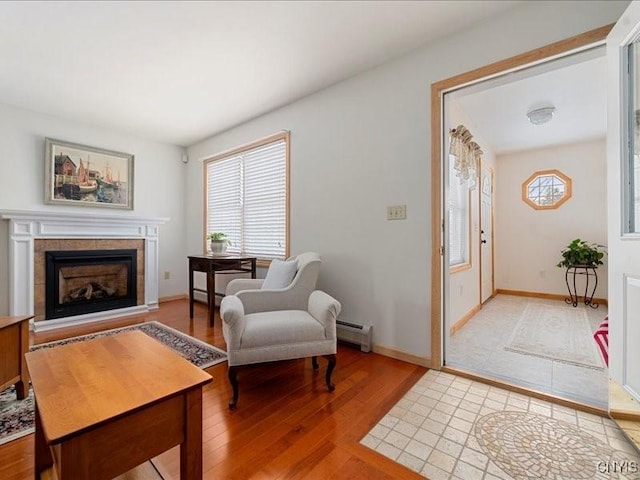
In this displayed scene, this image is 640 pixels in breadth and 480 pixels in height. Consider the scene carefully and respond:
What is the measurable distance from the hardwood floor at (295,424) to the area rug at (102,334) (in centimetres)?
11

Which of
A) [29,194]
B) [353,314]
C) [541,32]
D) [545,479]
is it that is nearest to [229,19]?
[541,32]

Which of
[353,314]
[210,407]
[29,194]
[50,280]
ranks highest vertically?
[29,194]

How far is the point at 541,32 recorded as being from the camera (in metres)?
1.78

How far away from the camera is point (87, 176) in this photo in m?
3.69

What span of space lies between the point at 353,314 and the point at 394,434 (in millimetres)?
1229

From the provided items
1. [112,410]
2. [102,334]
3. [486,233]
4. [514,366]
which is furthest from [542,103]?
[102,334]

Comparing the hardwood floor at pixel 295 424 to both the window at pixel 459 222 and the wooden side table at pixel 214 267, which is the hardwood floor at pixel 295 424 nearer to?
the wooden side table at pixel 214 267

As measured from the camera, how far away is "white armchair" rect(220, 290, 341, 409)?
1.72 meters

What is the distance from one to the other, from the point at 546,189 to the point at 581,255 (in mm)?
1242

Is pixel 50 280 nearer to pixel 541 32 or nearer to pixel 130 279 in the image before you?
pixel 130 279

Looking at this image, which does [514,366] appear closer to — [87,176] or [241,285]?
[241,285]

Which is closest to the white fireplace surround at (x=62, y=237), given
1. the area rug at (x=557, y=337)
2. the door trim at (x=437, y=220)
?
the door trim at (x=437, y=220)

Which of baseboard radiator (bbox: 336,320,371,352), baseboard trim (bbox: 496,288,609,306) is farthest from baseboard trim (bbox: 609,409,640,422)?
baseboard trim (bbox: 496,288,609,306)

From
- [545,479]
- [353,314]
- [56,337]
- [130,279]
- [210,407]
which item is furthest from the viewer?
[130,279]
